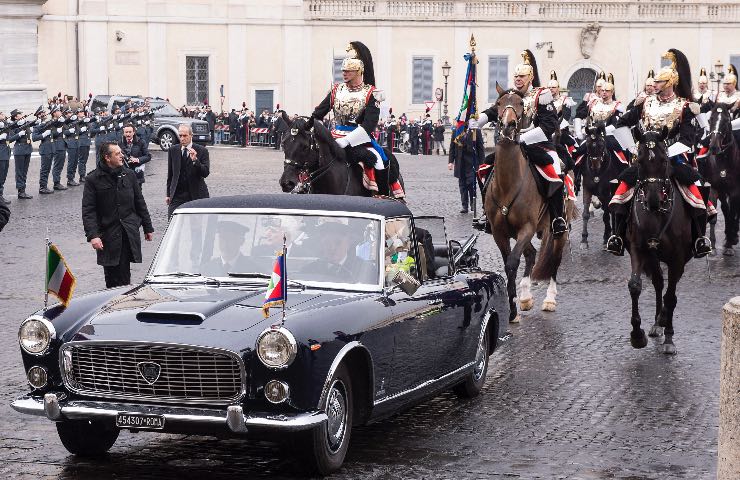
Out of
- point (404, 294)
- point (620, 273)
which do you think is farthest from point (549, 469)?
point (620, 273)

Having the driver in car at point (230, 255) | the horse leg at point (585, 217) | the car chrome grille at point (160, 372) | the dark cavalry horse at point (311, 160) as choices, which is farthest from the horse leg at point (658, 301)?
the horse leg at point (585, 217)

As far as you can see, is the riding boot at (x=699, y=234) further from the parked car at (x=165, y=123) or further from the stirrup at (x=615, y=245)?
the parked car at (x=165, y=123)

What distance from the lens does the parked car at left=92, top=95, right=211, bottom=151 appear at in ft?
167

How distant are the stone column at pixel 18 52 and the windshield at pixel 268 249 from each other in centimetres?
3556

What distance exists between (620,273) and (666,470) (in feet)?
34.1

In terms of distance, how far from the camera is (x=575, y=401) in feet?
35.0

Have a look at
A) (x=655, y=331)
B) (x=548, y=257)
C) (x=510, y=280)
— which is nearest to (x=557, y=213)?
(x=548, y=257)

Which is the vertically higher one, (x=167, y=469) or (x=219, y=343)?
(x=219, y=343)

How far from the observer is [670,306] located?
1336 cm

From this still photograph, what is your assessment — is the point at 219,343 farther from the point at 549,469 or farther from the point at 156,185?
the point at 156,185

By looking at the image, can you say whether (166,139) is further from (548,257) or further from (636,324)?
(636,324)

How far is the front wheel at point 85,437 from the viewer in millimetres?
8586

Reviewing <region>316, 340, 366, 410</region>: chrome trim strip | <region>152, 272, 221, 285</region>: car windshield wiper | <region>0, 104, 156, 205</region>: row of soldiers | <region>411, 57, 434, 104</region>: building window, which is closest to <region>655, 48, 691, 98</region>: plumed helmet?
<region>152, 272, 221, 285</region>: car windshield wiper

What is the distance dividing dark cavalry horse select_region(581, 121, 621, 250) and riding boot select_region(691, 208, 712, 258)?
7565 mm
